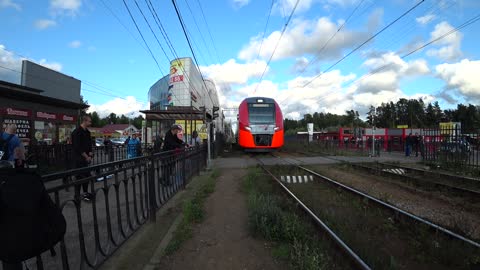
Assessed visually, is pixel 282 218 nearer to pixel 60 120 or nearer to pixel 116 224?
pixel 116 224

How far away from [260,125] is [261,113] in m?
0.80

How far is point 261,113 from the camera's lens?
80.8 feet

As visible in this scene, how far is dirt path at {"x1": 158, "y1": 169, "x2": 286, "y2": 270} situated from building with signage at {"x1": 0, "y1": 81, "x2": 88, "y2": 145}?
9065mm

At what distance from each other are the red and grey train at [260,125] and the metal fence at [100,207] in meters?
16.6

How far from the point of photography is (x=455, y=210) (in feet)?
27.7

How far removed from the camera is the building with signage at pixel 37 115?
13492mm

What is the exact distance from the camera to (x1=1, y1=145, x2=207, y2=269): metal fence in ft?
12.1

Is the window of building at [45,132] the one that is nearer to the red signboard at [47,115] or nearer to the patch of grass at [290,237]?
the red signboard at [47,115]

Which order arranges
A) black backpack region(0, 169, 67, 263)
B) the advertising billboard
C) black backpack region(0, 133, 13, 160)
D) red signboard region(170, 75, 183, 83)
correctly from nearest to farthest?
black backpack region(0, 169, 67, 263) → black backpack region(0, 133, 13, 160) → red signboard region(170, 75, 183, 83) → the advertising billboard

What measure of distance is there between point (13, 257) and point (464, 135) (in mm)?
18176

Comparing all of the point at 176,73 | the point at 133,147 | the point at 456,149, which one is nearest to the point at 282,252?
the point at 133,147

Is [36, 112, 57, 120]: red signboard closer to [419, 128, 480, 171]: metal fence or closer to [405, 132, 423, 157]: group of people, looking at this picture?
[419, 128, 480, 171]: metal fence

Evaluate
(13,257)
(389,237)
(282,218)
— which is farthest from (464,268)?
(13,257)

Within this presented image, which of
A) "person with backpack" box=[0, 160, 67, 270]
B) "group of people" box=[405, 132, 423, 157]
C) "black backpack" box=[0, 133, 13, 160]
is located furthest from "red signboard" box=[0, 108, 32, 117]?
"group of people" box=[405, 132, 423, 157]
